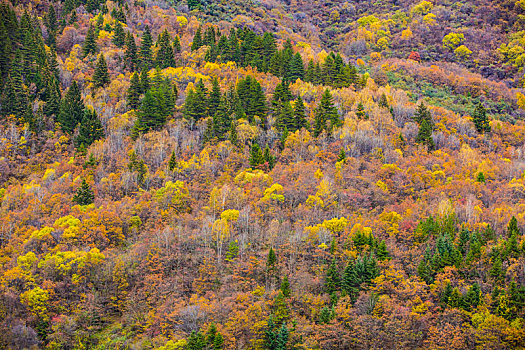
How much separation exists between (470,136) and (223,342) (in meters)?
70.6

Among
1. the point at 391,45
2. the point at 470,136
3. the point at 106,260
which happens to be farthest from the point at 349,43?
the point at 106,260

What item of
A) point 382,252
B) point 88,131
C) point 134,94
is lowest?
point 382,252

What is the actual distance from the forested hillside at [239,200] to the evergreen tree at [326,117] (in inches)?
12.9

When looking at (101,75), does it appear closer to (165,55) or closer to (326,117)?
(165,55)

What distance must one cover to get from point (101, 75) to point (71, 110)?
48.1ft

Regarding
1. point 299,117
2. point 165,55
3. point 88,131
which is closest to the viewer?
point 88,131

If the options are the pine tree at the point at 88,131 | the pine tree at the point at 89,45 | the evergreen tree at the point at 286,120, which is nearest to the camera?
the pine tree at the point at 88,131

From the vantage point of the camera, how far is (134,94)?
109 m

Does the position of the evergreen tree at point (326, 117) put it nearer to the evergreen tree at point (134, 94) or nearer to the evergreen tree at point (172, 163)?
the evergreen tree at point (172, 163)

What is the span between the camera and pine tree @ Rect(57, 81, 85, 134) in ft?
336

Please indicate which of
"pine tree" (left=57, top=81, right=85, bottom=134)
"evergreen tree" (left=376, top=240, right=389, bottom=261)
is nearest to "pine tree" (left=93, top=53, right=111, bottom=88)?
"pine tree" (left=57, top=81, right=85, bottom=134)

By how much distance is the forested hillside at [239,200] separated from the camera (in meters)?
66.7

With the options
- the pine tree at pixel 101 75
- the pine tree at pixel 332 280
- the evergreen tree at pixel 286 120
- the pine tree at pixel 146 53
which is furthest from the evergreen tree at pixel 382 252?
the pine tree at pixel 146 53

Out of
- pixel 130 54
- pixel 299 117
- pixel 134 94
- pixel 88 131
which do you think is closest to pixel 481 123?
pixel 299 117
